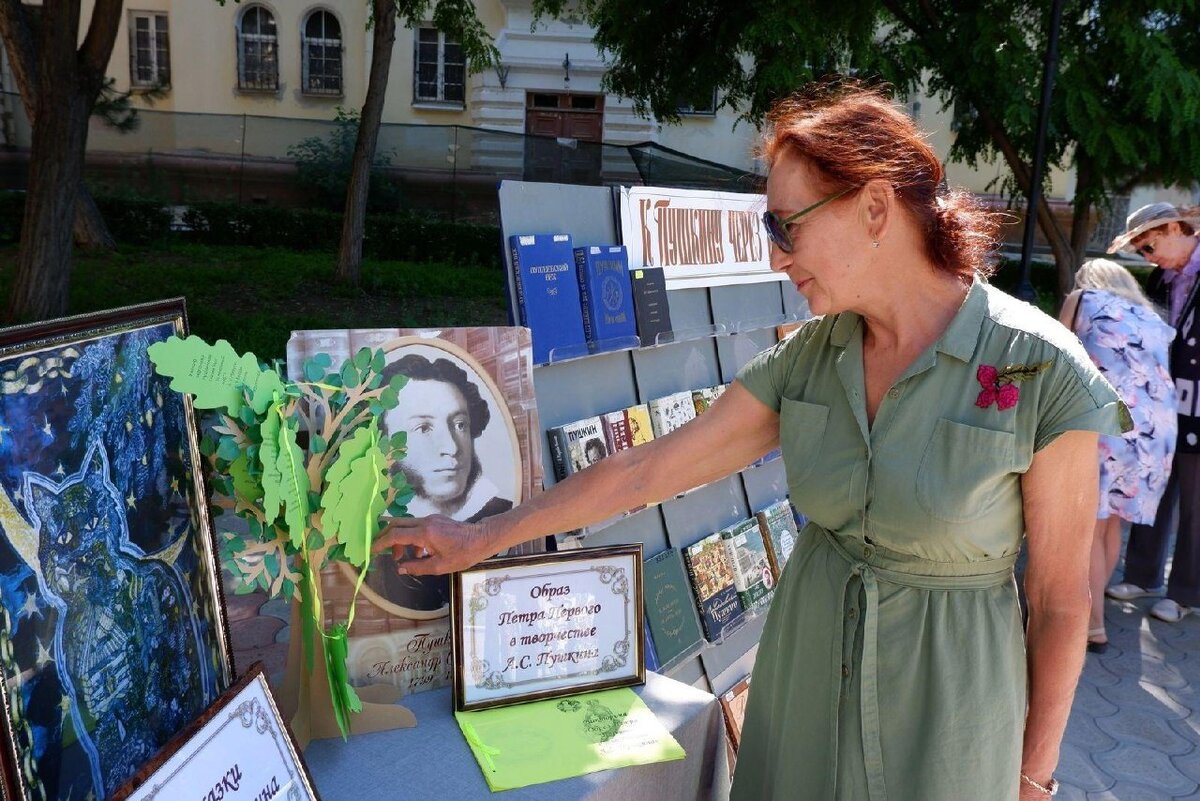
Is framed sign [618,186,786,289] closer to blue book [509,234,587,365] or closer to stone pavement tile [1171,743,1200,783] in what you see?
blue book [509,234,587,365]

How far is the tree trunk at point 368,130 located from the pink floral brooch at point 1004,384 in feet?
26.7

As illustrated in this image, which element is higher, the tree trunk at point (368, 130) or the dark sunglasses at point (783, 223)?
the tree trunk at point (368, 130)

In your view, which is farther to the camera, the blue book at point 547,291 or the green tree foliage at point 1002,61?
the green tree foliage at point 1002,61

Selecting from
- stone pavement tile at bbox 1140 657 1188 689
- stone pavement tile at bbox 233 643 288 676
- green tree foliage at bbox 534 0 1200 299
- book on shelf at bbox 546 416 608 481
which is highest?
green tree foliage at bbox 534 0 1200 299

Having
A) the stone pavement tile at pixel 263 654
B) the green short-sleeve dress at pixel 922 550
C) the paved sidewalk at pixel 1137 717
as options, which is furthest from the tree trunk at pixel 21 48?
the paved sidewalk at pixel 1137 717

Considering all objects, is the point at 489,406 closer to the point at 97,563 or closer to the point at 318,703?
the point at 318,703

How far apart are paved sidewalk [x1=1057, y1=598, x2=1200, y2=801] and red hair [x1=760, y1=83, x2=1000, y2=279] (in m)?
2.25

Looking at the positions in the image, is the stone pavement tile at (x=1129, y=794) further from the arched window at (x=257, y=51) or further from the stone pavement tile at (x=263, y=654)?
the arched window at (x=257, y=51)

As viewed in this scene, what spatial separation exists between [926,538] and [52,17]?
6.84 m

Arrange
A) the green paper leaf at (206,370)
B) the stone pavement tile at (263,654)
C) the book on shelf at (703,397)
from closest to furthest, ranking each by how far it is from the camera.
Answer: the green paper leaf at (206,370)
the book on shelf at (703,397)
the stone pavement tile at (263,654)

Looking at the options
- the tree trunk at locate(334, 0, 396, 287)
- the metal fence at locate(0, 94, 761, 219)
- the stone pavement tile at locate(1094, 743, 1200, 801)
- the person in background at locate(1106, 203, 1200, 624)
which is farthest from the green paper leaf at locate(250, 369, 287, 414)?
the metal fence at locate(0, 94, 761, 219)

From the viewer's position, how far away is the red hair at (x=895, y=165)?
132 centimetres

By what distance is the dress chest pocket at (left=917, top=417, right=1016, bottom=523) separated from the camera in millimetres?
1237

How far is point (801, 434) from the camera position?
146cm
